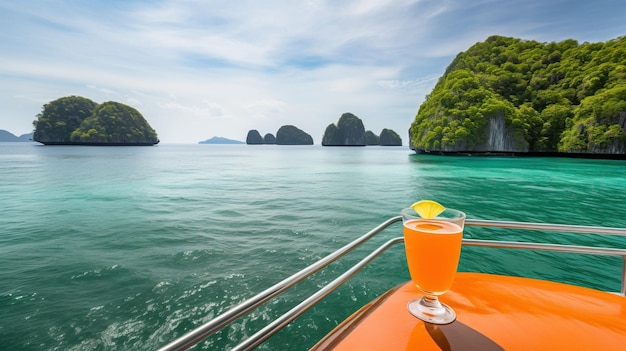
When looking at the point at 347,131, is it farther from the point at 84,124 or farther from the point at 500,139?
the point at 84,124

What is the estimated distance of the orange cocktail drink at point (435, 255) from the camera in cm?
98

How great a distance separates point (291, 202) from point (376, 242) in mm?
6249

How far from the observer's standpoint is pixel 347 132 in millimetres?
180375

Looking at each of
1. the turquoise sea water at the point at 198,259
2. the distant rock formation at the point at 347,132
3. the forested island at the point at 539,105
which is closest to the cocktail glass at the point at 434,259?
the turquoise sea water at the point at 198,259

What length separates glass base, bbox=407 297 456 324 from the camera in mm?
986

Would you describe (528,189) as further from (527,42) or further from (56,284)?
(527,42)

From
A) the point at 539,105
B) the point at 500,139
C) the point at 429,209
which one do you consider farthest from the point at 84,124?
the point at 539,105

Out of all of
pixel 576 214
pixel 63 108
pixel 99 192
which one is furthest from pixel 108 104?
pixel 576 214

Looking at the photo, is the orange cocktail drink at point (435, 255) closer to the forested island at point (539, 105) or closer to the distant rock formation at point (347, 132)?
the forested island at point (539, 105)

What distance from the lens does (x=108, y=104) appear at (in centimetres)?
12719

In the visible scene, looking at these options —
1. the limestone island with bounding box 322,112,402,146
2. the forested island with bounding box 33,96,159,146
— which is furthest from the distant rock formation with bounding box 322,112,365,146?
the forested island with bounding box 33,96,159,146

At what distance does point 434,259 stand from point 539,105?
85.7 metres

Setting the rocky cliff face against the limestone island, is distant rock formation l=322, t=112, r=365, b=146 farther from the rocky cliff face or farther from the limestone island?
the rocky cliff face

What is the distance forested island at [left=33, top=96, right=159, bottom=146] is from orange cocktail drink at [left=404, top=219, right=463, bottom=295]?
145722 mm
